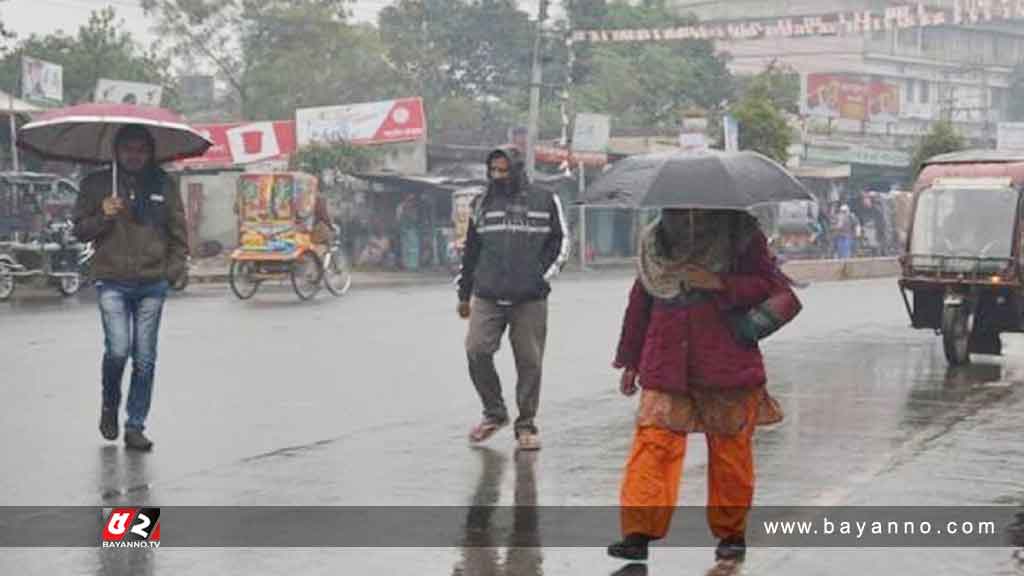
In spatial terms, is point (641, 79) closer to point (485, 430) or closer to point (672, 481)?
point (485, 430)

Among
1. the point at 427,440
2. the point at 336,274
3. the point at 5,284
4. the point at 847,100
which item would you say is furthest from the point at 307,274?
the point at 847,100

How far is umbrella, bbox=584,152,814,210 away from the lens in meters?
6.48

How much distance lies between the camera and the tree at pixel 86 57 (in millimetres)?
41906

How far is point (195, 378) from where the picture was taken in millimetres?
13344

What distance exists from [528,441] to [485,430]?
0.36 m

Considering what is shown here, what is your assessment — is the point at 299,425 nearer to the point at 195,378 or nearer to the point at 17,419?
the point at 17,419

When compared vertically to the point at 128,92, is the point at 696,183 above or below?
below

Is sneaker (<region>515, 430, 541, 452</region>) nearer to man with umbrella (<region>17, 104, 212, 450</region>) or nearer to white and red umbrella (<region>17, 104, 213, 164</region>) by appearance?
man with umbrella (<region>17, 104, 212, 450</region>)

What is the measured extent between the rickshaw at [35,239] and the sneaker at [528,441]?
1365 centimetres

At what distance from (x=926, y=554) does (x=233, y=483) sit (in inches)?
137

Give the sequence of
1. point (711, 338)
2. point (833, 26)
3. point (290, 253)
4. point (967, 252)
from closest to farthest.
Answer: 1. point (711, 338)
2. point (967, 252)
3. point (290, 253)
4. point (833, 26)

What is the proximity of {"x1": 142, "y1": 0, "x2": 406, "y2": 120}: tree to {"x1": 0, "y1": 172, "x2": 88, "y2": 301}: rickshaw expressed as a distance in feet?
85.3

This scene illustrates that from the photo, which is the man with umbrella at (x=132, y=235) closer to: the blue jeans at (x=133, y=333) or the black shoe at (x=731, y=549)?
the blue jeans at (x=133, y=333)

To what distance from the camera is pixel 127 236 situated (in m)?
9.34
